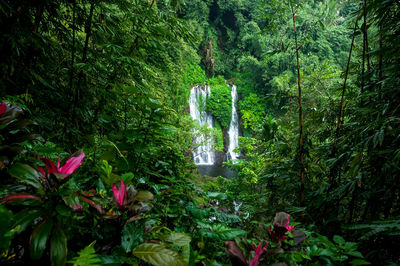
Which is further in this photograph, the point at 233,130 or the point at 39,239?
the point at 233,130

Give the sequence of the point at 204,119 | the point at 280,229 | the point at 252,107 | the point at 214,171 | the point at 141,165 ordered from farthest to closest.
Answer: the point at 252,107, the point at 204,119, the point at 214,171, the point at 141,165, the point at 280,229

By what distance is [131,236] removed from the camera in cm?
56

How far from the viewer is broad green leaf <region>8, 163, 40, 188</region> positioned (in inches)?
17.1

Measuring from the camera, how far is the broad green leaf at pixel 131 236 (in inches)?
21.1

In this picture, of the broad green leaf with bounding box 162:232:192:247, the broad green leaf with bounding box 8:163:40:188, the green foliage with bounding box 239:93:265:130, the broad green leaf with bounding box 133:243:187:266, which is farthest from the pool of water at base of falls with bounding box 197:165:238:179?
the broad green leaf with bounding box 8:163:40:188

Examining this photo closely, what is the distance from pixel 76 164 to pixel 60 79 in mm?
1477

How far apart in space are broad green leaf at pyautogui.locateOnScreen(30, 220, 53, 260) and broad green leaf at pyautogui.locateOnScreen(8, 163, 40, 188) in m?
0.10

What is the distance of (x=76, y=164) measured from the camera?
21.0 inches

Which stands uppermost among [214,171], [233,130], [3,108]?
[233,130]

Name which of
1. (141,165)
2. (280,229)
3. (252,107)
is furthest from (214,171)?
(280,229)

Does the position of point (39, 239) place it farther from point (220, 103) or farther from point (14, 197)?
point (220, 103)

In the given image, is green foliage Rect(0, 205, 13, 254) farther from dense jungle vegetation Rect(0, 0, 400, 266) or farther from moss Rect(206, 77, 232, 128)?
moss Rect(206, 77, 232, 128)

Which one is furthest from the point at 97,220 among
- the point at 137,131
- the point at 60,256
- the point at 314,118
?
the point at 314,118

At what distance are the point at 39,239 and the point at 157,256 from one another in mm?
272
